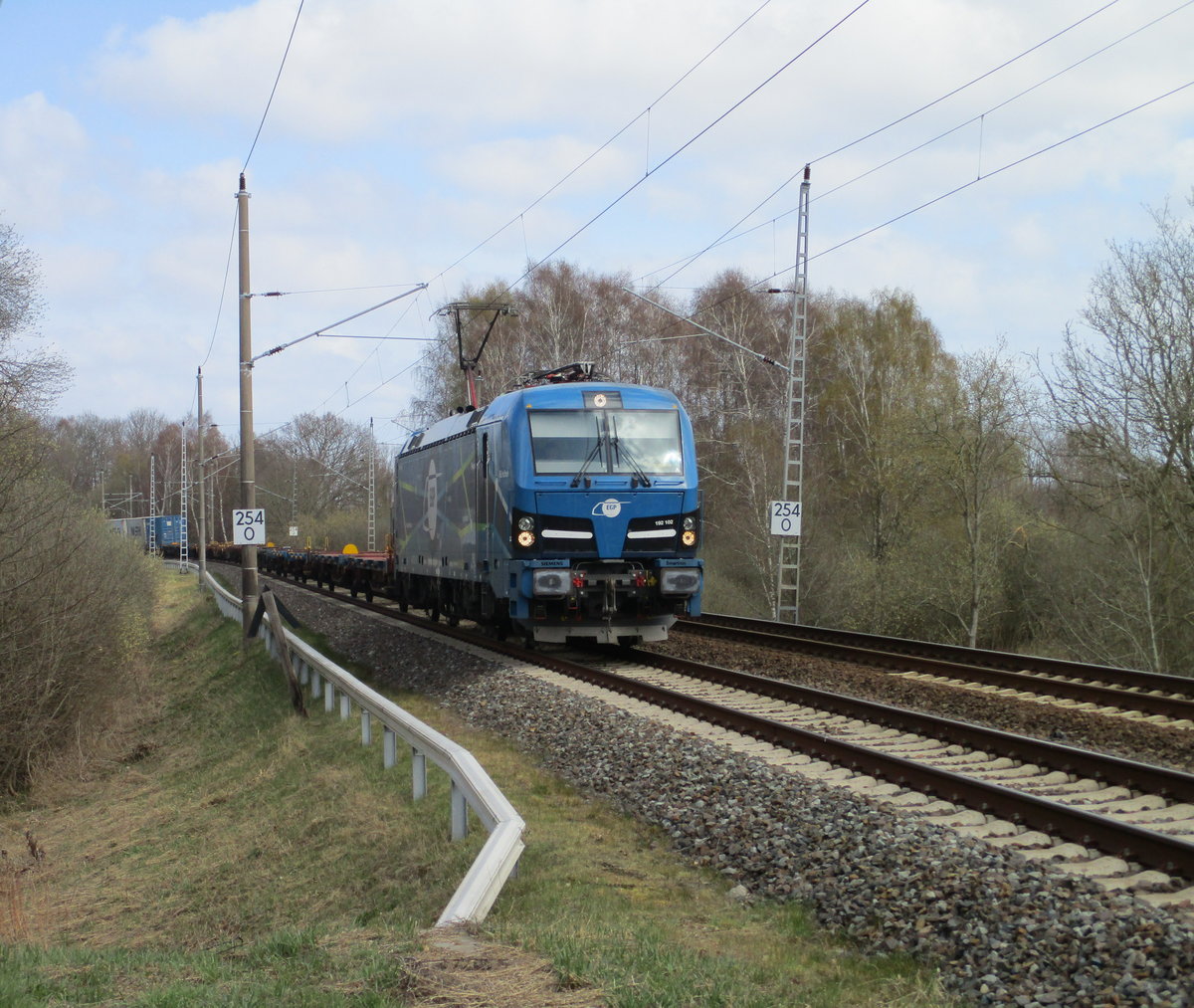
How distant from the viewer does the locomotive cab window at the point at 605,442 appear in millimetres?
15305

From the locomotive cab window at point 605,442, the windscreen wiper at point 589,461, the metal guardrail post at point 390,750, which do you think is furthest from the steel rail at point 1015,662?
the metal guardrail post at point 390,750

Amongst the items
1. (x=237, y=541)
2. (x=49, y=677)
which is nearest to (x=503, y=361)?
(x=237, y=541)

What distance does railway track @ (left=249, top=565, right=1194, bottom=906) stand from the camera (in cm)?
627

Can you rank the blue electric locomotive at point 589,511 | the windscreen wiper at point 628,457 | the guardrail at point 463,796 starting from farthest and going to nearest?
1. the windscreen wiper at point 628,457
2. the blue electric locomotive at point 589,511
3. the guardrail at point 463,796

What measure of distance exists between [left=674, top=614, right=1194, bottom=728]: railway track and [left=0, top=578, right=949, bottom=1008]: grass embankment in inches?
232

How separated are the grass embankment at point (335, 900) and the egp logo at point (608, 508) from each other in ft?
11.0

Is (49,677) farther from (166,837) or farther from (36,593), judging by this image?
(166,837)

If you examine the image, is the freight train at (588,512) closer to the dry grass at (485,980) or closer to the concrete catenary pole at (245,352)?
the concrete catenary pole at (245,352)

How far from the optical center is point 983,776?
8562mm

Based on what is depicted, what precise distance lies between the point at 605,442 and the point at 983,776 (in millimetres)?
8037

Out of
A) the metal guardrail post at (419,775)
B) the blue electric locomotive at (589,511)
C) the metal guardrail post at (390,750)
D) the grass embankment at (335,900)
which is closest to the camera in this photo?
the grass embankment at (335,900)

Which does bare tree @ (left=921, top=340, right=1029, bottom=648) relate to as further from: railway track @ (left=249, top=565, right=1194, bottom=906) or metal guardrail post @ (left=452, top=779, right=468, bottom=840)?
Result: metal guardrail post @ (left=452, top=779, right=468, bottom=840)

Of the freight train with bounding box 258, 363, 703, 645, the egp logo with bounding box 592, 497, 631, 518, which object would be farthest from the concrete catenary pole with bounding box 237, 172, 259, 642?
the egp logo with bounding box 592, 497, 631, 518

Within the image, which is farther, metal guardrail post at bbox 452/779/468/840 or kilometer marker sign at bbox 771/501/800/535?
kilometer marker sign at bbox 771/501/800/535
